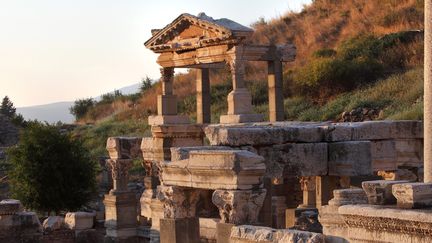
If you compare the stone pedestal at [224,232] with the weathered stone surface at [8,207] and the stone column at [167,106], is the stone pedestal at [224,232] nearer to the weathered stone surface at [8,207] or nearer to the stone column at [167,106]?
the stone column at [167,106]

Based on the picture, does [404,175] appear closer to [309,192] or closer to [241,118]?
[309,192]

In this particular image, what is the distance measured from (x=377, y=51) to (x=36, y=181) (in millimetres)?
17440

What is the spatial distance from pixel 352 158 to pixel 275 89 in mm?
8397

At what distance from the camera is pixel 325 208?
32.1 feet

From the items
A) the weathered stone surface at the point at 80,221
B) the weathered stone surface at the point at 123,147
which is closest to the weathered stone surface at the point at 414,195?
the weathered stone surface at the point at 123,147

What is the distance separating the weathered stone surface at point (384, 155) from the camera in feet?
41.5

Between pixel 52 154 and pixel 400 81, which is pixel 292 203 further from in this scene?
pixel 400 81

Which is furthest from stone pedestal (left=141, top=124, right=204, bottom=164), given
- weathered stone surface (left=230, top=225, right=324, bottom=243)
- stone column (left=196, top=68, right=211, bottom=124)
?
weathered stone surface (left=230, top=225, right=324, bottom=243)

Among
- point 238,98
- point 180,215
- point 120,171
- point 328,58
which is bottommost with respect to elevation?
point 180,215

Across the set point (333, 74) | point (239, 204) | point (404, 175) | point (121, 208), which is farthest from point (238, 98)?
point (333, 74)

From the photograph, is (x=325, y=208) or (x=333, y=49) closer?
(x=325, y=208)

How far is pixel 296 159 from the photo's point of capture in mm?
11930

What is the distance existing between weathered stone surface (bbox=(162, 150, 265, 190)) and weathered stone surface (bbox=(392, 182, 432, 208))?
260 centimetres

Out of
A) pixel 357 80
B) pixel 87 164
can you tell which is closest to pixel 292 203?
pixel 87 164
